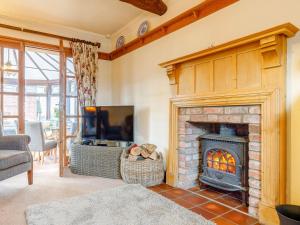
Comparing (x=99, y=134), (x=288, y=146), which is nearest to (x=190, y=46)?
(x=288, y=146)

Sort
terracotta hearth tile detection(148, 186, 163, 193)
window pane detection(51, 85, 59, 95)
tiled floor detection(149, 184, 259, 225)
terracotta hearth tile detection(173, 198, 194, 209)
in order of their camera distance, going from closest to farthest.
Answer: tiled floor detection(149, 184, 259, 225) → terracotta hearth tile detection(173, 198, 194, 209) → terracotta hearth tile detection(148, 186, 163, 193) → window pane detection(51, 85, 59, 95)

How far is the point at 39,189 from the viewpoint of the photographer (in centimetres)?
273

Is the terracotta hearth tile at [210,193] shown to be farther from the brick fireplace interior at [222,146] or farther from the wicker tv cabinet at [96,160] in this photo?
the wicker tv cabinet at [96,160]

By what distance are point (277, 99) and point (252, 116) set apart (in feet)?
0.95

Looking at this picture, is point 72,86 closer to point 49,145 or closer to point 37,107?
point 49,145

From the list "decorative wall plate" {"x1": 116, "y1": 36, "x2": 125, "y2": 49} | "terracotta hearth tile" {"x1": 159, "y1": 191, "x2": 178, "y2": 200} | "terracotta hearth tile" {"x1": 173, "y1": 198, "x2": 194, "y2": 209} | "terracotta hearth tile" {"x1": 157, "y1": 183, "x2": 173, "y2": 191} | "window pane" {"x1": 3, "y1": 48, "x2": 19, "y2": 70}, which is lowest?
"terracotta hearth tile" {"x1": 157, "y1": 183, "x2": 173, "y2": 191}

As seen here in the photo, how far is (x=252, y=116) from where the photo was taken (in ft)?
6.72

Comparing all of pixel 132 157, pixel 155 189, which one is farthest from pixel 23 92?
pixel 155 189

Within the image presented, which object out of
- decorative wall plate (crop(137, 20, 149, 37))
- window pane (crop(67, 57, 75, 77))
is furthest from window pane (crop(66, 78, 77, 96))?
decorative wall plate (crop(137, 20, 149, 37))

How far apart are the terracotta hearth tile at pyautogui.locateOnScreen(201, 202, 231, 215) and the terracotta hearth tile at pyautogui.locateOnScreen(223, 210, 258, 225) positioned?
2.6 inches

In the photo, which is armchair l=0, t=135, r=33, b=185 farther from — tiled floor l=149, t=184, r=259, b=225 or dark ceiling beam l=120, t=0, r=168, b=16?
dark ceiling beam l=120, t=0, r=168, b=16

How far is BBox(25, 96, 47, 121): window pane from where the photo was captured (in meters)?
6.94

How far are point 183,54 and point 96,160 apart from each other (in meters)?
2.03

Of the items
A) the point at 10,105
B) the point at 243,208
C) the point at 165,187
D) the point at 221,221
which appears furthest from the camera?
the point at 10,105
